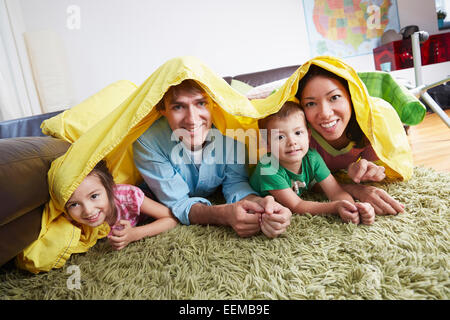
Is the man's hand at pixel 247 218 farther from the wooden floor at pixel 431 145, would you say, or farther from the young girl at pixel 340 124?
the wooden floor at pixel 431 145

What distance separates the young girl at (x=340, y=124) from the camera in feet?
2.77

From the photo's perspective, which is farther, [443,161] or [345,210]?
[443,161]

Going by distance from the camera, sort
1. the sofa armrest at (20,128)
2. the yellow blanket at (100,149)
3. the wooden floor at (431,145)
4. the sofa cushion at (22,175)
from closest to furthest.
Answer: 1. the sofa cushion at (22,175)
2. the yellow blanket at (100,149)
3. the wooden floor at (431,145)
4. the sofa armrest at (20,128)

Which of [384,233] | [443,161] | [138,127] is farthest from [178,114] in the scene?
[443,161]

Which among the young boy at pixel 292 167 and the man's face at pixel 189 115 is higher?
the man's face at pixel 189 115

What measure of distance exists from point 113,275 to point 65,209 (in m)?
0.27

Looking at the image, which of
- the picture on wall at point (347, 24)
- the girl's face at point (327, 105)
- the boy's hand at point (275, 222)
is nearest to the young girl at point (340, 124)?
the girl's face at point (327, 105)

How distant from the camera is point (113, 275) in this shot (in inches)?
26.5

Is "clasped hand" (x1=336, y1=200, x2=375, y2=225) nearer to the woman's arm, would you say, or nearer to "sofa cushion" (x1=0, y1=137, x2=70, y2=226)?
the woman's arm

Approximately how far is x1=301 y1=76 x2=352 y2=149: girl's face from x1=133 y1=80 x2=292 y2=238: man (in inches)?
11.5

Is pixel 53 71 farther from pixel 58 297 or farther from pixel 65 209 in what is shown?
pixel 58 297

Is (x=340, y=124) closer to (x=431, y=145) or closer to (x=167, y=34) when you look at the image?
(x=431, y=145)

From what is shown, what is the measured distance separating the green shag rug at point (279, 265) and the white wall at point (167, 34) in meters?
1.67

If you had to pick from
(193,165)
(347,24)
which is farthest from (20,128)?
(347,24)
